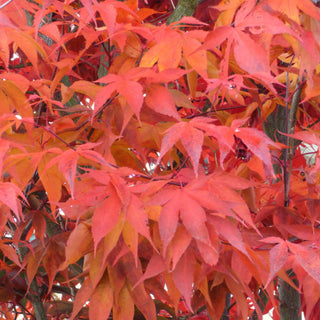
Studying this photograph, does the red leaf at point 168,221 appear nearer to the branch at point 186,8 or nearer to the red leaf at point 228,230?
the red leaf at point 228,230

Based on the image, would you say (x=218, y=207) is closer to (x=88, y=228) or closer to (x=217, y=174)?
(x=217, y=174)

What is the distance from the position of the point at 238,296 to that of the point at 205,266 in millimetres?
92

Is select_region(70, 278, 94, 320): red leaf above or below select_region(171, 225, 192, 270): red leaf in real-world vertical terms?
below

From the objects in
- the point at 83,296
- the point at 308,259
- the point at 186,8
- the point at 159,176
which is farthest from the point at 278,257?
the point at 186,8

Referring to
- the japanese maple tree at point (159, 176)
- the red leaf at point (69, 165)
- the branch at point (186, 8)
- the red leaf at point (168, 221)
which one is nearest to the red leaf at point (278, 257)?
the japanese maple tree at point (159, 176)

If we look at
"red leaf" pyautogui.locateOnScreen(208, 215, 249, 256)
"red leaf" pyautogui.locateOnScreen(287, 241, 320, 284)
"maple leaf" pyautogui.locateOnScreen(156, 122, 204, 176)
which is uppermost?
"maple leaf" pyautogui.locateOnScreen(156, 122, 204, 176)

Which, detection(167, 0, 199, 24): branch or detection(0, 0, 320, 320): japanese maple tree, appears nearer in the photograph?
detection(0, 0, 320, 320): japanese maple tree

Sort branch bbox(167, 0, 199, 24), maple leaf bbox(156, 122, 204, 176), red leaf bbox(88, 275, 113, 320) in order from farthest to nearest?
branch bbox(167, 0, 199, 24), red leaf bbox(88, 275, 113, 320), maple leaf bbox(156, 122, 204, 176)

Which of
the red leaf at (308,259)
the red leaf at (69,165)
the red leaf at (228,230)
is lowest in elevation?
the red leaf at (308,259)

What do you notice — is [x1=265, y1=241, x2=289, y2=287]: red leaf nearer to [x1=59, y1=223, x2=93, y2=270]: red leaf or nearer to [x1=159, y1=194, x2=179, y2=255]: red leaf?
[x1=159, y1=194, x2=179, y2=255]: red leaf

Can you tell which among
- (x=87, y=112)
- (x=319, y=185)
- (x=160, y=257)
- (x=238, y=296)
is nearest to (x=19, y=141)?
(x=87, y=112)

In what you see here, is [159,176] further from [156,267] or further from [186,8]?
[186,8]

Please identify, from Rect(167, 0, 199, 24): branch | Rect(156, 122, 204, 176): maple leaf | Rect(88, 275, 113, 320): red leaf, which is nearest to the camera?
Rect(156, 122, 204, 176): maple leaf

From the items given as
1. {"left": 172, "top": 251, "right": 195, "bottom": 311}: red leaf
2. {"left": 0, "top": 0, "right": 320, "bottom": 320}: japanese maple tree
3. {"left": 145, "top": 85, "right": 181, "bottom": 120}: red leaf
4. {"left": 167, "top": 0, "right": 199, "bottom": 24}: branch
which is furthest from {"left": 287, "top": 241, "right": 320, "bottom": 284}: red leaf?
{"left": 167, "top": 0, "right": 199, "bottom": 24}: branch
